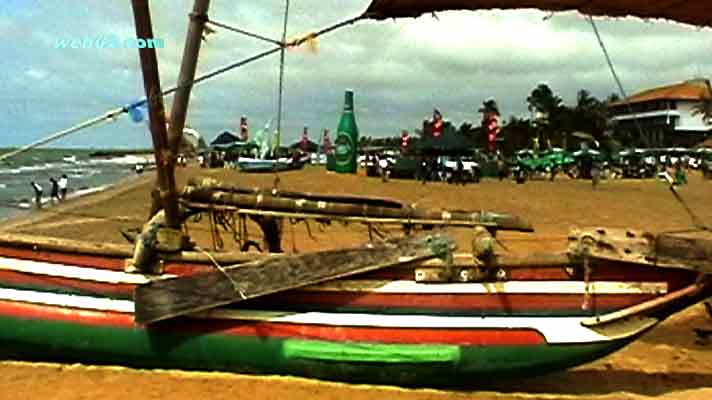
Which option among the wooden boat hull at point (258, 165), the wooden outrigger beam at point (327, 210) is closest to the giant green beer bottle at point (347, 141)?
the wooden boat hull at point (258, 165)

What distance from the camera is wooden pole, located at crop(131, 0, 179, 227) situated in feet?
19.1

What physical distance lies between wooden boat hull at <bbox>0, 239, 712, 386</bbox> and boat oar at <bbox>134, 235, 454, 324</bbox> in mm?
91

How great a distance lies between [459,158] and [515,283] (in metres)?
32.9

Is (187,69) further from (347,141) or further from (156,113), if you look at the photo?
(347,141)

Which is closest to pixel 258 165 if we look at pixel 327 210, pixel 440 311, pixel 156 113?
pixel 327 210

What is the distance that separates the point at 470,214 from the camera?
6602mm

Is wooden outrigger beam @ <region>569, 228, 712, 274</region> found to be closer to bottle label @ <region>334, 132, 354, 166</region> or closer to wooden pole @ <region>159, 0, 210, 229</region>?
wooden pole @ <region>159, 0, 210, 229</region>

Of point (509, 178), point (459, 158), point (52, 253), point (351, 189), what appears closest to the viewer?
point (52, 253)

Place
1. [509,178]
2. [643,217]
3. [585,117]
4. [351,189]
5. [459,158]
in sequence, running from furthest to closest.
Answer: [585,117] → [509,178] → [459,158] → [351,189] → [643,217]

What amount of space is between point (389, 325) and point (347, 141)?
30.6 metres

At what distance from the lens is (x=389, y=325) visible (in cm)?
559

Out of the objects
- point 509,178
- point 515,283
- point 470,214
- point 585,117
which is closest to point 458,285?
point 515,283

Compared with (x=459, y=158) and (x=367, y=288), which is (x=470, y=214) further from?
(x=459, y=158)

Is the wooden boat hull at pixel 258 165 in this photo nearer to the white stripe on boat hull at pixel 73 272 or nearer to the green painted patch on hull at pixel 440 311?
the white stripe on boat hull at pixel 73 272
